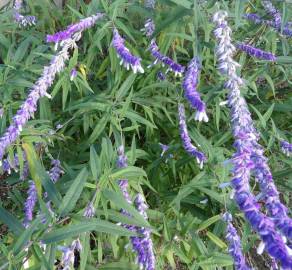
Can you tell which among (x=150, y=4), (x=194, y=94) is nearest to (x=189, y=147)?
(x=194, y=94)

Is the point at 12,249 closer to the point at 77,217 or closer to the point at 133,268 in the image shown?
the point at 77,217

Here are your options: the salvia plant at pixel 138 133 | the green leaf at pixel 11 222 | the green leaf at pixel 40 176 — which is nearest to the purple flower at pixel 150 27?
the salvia plant at pixel 138 133

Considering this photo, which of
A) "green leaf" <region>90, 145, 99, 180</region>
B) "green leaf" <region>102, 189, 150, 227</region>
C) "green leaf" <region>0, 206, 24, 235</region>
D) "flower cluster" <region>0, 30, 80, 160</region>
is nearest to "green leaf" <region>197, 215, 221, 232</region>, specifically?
"green leaf" <region>102, 189, 150, 227</region>

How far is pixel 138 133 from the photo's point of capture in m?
2.87

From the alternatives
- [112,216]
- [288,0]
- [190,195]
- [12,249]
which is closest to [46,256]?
[12,249]

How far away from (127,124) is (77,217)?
1.26 m

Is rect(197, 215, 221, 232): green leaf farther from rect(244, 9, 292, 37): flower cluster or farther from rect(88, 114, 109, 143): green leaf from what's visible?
rect(244, 9, 292, 37): flower cluster

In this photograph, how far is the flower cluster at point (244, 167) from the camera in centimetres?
105

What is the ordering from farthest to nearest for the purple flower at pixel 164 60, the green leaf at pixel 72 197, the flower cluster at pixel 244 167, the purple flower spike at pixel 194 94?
the purple flower at pixel 164 60, the purple flower spike at pixel 194 94, the green leaf at pixel 72 197, the flower cluster at pixel 244 167

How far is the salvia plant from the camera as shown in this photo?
1868 millimetres

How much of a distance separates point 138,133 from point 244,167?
1.64m

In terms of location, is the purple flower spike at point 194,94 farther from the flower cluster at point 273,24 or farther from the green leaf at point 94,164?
the flower cluster at point 273,24

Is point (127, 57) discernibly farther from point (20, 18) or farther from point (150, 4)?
point (20, 18)

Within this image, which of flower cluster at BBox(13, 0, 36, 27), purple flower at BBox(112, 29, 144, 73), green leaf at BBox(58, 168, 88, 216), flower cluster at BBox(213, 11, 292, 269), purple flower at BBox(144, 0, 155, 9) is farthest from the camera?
flower cluster at BBox(13, 0, 36, 27)
